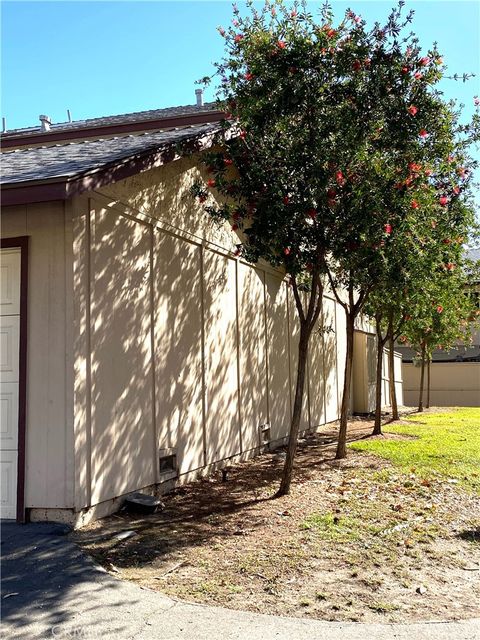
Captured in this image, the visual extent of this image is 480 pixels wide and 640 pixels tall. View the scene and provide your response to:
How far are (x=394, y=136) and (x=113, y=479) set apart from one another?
5107 millimetres

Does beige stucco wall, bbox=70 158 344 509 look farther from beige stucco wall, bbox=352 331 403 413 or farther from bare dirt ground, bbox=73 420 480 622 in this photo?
beige stucco wall, bbox=352 331 403 413

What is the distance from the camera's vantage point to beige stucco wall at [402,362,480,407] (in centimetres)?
2731

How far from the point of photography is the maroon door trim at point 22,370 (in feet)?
20.2

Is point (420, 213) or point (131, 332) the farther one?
point (420, 213)

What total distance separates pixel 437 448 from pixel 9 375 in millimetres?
8182

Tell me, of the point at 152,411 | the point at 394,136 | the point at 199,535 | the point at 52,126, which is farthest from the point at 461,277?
the point at 52,126

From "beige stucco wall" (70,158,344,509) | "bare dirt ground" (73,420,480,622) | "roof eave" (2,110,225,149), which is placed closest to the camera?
"bare dirt ground" (73,420,480,622)

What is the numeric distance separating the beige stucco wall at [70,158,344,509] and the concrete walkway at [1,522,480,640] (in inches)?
55.1

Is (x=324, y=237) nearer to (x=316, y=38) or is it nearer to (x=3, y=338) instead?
(x=316, y=38)

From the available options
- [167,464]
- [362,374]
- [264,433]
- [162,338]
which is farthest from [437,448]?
[362,374]

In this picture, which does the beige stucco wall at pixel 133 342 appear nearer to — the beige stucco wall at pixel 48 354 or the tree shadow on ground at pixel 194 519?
the beige stucco wall at pixel 48 354

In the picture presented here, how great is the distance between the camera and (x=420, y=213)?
28.0 ft

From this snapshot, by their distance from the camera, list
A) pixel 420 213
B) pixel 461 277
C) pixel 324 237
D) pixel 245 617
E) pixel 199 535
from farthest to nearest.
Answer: pixel 461 277, pixel 420 213, pixel 324 237, pixel 199 535, pixel 245 617

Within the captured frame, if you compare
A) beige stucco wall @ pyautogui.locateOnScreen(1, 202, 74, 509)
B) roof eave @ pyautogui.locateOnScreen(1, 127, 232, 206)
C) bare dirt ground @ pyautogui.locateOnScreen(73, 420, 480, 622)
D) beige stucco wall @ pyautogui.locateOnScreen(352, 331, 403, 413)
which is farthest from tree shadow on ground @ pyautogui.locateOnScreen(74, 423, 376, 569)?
beige stucco wall @ pyautogui.locateOnScreen(352, 331, 403, 413)
